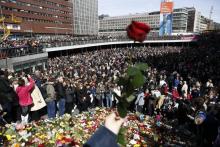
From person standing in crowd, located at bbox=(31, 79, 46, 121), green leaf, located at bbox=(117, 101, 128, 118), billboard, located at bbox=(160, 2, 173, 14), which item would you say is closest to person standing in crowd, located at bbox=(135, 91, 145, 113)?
person standing in crowd, located at bbox=(31, 79, 46, 121)

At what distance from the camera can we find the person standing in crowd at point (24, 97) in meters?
8.30

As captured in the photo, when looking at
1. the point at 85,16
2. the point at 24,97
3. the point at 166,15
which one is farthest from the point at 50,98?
the point at 85,16

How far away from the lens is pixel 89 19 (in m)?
147

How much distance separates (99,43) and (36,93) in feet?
176

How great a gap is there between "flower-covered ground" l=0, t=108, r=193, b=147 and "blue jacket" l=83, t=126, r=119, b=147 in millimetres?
4433

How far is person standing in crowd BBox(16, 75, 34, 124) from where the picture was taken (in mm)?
8304

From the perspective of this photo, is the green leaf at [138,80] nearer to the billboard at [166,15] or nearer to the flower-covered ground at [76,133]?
Result: the flower-covered ground at [76,133]

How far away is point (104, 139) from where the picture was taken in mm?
1259

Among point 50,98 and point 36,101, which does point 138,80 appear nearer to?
point 36,101

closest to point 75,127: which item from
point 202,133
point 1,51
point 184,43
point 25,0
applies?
point 202,133

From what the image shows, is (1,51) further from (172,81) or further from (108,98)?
(172,81)

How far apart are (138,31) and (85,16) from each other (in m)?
144

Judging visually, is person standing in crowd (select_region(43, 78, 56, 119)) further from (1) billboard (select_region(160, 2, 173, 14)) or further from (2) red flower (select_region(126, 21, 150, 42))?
(1) billboard (select_region(160, 2, 173, 14))

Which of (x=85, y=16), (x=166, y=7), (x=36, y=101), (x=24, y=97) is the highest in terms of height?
(x=85, y=16)
